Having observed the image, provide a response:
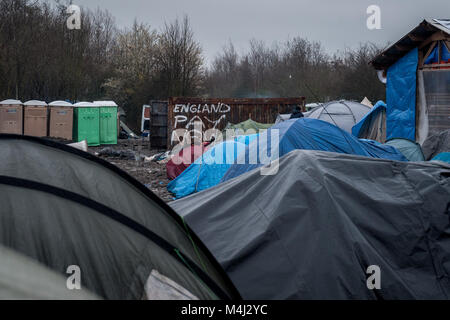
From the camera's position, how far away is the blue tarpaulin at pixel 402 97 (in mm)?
11800

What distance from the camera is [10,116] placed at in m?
18.7

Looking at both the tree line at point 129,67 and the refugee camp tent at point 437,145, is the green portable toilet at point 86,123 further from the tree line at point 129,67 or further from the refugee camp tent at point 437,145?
the refugee camp tent at point 437,145

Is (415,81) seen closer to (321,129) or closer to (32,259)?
(321,129)

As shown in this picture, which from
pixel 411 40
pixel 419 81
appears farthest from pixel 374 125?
pixel 411 40

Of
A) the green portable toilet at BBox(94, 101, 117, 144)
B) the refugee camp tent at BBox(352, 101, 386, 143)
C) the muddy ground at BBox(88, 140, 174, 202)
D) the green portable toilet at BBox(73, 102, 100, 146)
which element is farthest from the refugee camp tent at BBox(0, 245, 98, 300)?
the green portable toilet at BBox(94, 101, 117, 144)

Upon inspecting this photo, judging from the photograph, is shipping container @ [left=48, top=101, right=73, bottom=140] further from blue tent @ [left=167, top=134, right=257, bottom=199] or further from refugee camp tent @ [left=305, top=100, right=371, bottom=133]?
blue tent @ [left=167, top=134, right=257, bottom=199]

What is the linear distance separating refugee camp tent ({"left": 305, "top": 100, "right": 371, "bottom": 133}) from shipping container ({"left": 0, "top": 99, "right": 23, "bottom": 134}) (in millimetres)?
11933

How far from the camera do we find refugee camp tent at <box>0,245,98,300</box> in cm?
195

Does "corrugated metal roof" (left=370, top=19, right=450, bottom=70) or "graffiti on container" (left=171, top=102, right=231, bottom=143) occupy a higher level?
"corrugated metal roof" (left=370, top=19, right=450, bottom=70)

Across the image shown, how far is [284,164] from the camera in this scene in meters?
4.25

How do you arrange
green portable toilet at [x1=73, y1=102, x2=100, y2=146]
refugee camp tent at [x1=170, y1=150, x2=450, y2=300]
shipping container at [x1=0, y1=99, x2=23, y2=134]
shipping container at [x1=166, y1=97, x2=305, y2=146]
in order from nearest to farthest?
refugee camp tent at [x1=170, y1=150, x2=450, y2=300]
shipping container at [x1=0, y1=99, x2=23, y2=134]
shipping container at [x1=166, y1=97, x2=305, y2=146]
green portable toilet at [x1=73, y1=102, x2=100, y2=146]

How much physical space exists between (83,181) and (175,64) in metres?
24.9

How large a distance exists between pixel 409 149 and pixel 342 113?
8.11m
